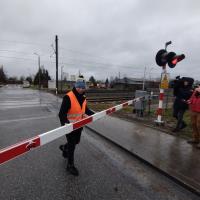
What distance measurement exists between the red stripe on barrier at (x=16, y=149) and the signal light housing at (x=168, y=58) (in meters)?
6.09

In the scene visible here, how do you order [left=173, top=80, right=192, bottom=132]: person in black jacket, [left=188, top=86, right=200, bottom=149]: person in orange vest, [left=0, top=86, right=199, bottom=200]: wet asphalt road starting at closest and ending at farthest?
1. [left=0, top=86, right=199, bottom=200]: wet asphalt road
2. [left=188, top=86, right=200, bottom=149]: person in orange vest
3. [left=173, top=80, right=192, bottom=132]: person in black jacket

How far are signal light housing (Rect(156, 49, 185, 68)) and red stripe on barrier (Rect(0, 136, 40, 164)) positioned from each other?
609cm

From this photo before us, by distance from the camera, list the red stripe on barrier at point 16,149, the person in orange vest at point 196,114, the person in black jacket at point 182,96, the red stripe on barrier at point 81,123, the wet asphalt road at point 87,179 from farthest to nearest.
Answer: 1. the person in black jacket at point 182,96
2. the person in orange vest at point 196,114
3. the red stripe on barrier at point 81,123
4. the wet asphalt road at point 87,179
5. the red stripe on barrier at point 16,149

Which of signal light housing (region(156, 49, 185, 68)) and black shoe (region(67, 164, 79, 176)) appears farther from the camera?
signal light housing (region(156, 49, 185, 68))

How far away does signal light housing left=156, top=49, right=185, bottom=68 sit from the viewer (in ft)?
25.1

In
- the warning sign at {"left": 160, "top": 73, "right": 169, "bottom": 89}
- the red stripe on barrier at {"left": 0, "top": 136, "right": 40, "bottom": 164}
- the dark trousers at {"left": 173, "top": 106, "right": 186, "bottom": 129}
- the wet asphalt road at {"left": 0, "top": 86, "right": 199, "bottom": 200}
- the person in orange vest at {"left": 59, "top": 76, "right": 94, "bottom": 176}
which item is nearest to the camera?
the red stripe on barrier at {"left": 0, "top": 136, "right": 40, "bottom": 164}

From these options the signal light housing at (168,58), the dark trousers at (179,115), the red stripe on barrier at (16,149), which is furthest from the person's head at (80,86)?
the signal light housing at (168,58)

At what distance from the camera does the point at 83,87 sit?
13.8 ft

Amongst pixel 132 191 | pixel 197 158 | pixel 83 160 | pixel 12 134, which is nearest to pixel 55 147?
pixel 83 160

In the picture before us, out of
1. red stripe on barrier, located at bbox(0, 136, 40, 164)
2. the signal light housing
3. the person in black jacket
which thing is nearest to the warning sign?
the signal light housing

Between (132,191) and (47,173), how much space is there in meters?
1.64

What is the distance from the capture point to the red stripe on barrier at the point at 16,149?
8.49 ft

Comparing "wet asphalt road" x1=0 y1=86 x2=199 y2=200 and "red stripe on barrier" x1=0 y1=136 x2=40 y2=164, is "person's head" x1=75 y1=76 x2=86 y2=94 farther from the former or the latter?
"wet asphalt road" x1=0 y1=86 x2=199 y2=200

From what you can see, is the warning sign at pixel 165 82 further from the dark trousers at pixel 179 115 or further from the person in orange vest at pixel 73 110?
the person in orange vest at pixel 73 110
